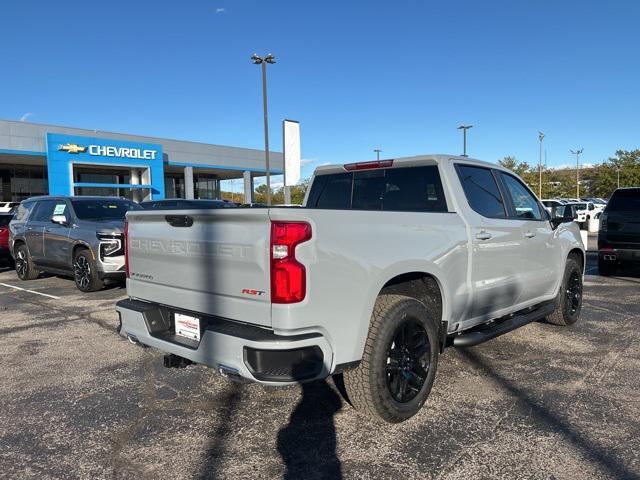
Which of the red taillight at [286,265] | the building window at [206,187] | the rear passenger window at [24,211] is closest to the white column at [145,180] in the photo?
the building window at [206,187]

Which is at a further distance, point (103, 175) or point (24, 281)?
point (103, 175)

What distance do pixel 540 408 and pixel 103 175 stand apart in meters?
41.5

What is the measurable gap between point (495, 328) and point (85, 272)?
6.98 m

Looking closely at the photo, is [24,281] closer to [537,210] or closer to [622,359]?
[537,210]

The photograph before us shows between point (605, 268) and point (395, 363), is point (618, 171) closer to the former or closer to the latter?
point (605, 268)

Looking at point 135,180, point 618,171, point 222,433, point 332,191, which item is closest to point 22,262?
point 332,191

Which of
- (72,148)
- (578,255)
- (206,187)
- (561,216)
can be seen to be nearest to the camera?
(561,216)

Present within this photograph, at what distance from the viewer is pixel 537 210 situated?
551 centimetres

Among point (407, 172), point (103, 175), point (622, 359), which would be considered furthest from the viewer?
point (103, 175)

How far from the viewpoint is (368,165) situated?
489 centimetres

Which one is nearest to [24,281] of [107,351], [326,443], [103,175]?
[107,351]

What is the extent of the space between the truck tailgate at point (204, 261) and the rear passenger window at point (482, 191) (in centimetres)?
222

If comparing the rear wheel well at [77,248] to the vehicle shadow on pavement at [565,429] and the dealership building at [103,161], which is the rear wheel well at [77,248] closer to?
the vehicle shadow on pavement at [565,429]

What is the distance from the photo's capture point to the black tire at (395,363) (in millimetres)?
3281
